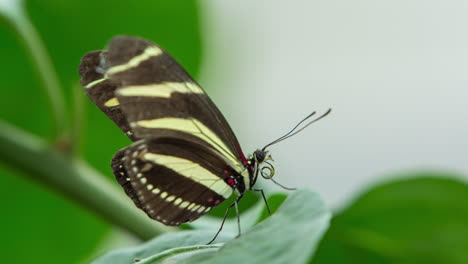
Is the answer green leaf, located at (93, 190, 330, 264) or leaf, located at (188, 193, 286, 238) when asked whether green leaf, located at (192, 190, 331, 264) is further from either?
leaf, located at (188, 193, 286, 238)

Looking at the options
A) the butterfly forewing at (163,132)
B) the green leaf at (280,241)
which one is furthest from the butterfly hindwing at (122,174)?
the green leaf at (280,241)

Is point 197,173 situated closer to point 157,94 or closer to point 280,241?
point 157,94

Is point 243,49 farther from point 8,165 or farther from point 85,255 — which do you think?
point 8,165

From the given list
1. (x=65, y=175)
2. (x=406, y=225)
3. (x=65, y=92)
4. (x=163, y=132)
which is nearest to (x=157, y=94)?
(x=163, y=132)

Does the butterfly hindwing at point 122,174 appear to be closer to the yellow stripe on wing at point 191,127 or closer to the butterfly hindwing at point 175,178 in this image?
the butterfly hindwing at point 175,178

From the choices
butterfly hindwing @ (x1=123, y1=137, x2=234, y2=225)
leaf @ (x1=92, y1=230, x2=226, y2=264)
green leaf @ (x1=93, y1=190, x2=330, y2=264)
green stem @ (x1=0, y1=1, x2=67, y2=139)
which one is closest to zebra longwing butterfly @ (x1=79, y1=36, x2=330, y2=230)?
butterfly hindwing @ (x1=123, y1=137, x2=234, y2=225)

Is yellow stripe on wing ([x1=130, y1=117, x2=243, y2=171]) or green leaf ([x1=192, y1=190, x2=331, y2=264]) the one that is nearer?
green leaf ([x1=192, y1=190, x2=331, y2=264])
